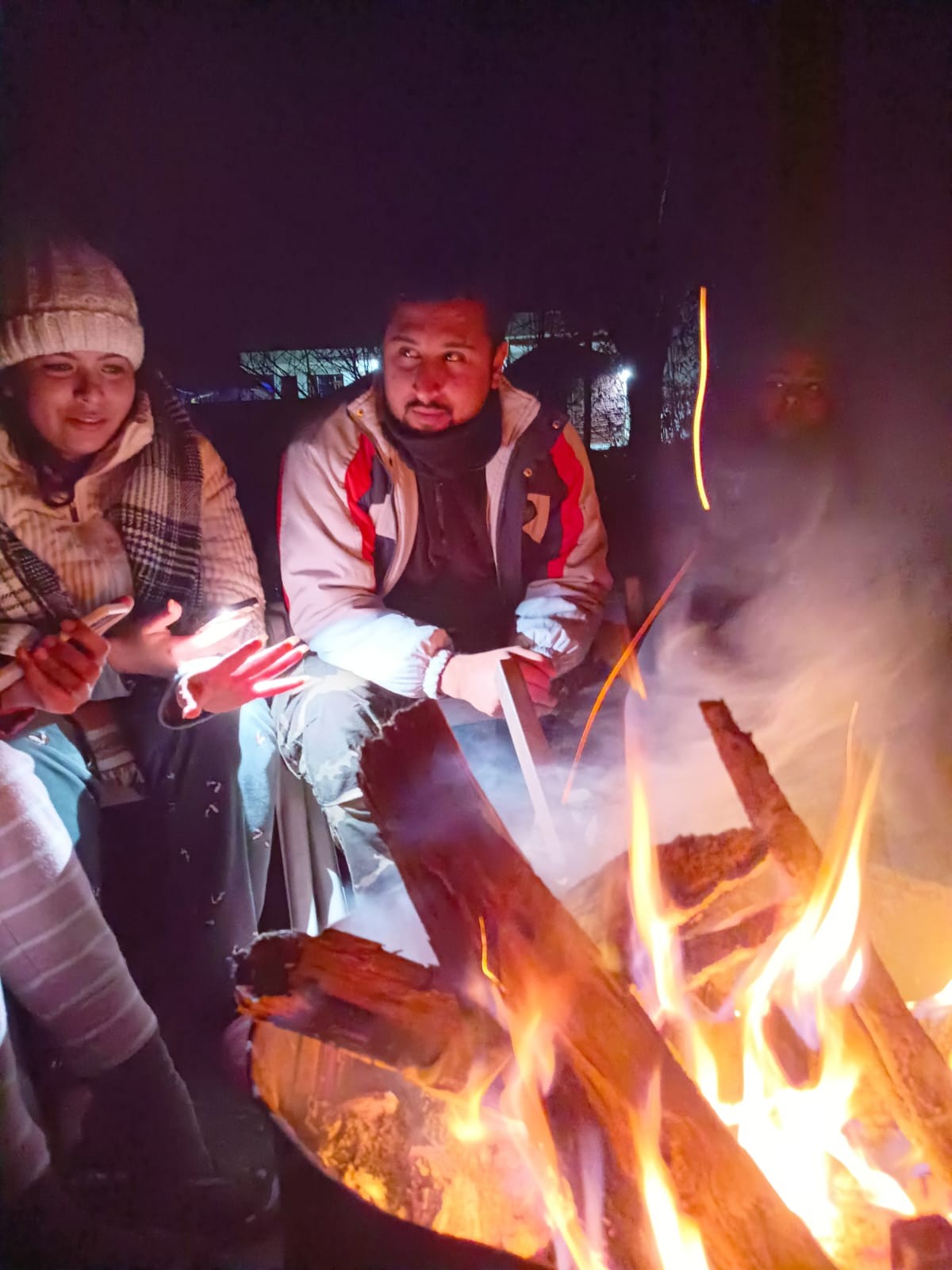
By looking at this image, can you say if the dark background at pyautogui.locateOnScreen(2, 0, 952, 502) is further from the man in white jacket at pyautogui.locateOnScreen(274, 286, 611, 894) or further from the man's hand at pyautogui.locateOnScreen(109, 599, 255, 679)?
the man's hand at pyautogui.locateOnScreen(109, 599, 255, 679)

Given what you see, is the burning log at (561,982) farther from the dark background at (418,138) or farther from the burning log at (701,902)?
the dark background at (418,138)

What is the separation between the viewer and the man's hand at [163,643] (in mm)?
1697

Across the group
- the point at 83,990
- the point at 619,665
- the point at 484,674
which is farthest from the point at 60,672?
the point at 619,665

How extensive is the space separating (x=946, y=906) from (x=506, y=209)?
1889mm

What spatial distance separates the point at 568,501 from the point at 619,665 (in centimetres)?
46

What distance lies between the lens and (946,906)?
1.88 metres

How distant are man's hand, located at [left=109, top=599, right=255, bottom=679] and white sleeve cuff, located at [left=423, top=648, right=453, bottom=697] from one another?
44cm

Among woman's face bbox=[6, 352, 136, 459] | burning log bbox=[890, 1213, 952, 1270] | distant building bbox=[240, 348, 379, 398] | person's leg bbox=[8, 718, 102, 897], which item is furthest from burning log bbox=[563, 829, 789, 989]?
woman's face bbox=[6, 352, 136, 459]

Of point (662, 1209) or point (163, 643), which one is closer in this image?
point (662, 1209)

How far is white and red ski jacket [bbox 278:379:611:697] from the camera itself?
1.78m

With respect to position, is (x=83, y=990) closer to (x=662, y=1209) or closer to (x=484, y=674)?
(x=484, y=674)

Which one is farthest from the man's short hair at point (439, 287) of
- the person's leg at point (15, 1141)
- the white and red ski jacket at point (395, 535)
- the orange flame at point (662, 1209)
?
the person's leg at point (15, 1141)

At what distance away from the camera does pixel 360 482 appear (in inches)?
70.6

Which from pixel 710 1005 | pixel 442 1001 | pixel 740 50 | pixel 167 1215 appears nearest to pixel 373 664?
pixel 442 1001
